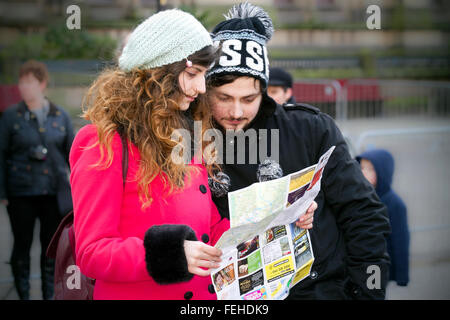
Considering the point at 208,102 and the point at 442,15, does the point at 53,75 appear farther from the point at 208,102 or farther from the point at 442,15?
the point at 442,15

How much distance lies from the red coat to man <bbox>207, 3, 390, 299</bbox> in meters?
0.39

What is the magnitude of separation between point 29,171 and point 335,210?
3.04 m

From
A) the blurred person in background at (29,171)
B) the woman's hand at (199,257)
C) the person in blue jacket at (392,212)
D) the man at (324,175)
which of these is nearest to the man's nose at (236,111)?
the man at (324,175)

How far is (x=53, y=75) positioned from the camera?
42.5ft

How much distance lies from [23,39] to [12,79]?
5.51 feet

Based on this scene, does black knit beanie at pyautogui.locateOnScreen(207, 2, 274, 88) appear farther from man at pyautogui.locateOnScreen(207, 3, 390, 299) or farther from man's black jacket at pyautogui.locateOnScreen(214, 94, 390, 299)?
man's black jacket at pyautogui.locateOnScreen(214, 94, 390, 299)

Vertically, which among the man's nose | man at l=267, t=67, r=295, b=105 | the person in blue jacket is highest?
man at l=267, t=67, r=295, b=105

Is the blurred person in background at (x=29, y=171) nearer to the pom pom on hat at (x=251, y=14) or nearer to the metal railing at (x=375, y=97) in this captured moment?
the pom pom on hat at (x=251, y=14)

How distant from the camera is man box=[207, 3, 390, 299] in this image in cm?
224

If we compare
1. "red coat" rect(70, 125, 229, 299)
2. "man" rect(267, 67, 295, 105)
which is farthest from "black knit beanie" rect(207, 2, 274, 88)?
"man" rect(267, 67, 295, 105)

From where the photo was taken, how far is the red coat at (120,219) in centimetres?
166

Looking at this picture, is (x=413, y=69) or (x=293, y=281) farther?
(x=413, y=69)

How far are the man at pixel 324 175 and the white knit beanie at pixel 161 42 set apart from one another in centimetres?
40
